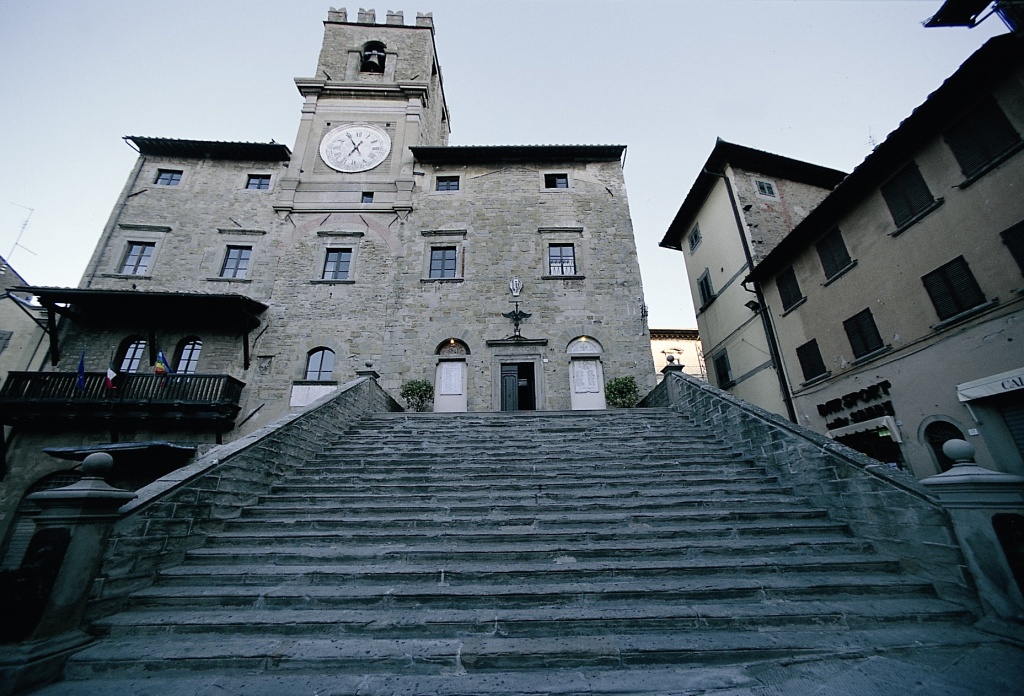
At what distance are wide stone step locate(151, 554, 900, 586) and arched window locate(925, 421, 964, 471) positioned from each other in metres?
7.01

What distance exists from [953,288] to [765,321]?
5.58 m

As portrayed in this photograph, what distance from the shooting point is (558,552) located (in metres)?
4.16

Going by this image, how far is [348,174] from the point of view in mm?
16953

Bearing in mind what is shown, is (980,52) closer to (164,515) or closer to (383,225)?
(164,515)

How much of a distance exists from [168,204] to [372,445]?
15.9m

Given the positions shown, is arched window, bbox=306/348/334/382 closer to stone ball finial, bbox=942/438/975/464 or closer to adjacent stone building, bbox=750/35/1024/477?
stone ball finial, bbox=942/438/975/464

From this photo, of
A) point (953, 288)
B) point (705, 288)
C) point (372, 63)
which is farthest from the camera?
point (372, 63)

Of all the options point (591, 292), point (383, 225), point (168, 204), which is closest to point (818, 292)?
point (591, 292)

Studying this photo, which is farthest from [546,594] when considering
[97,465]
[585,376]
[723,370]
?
[723,370]

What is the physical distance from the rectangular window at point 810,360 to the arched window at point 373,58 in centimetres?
2226

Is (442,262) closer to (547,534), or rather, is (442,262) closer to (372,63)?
(372,63)

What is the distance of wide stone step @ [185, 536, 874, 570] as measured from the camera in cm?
414

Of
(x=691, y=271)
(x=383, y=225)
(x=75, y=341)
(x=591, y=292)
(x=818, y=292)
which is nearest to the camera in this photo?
(x=818, y=292)

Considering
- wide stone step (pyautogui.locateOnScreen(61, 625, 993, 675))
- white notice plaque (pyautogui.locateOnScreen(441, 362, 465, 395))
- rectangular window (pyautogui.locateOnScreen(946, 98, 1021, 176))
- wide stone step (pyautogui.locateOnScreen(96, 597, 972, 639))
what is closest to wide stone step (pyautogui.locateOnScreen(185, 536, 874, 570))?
wide stone step (pyautogui.locateOnScreen(96, 597, 972, 639))
